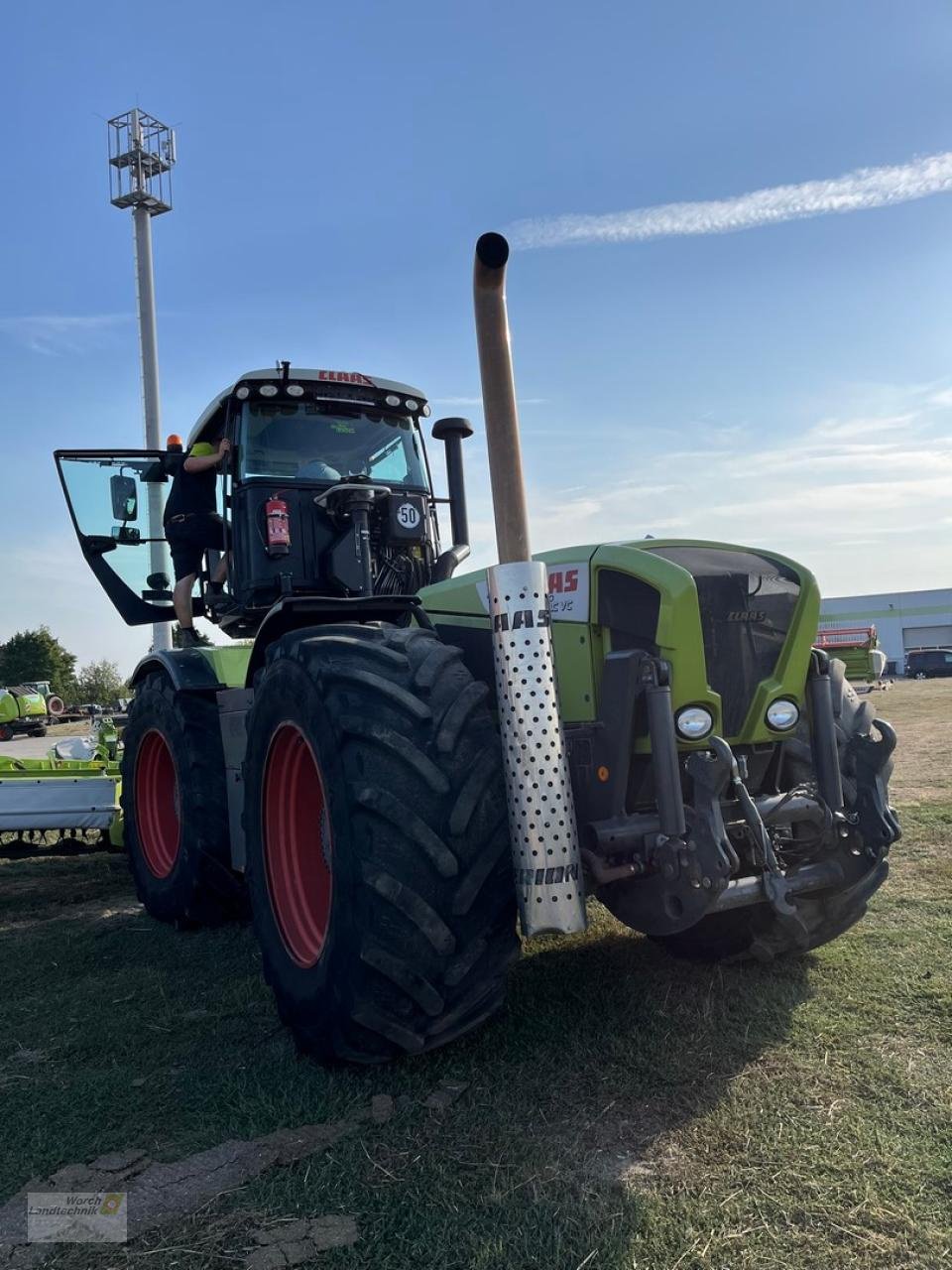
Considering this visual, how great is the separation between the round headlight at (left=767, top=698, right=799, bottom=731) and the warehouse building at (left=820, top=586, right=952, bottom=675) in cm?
6879

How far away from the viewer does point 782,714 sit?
3.55m

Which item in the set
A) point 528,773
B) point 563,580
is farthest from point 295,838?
point 563,580

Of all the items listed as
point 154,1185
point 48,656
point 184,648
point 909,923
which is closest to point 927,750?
point 909,923

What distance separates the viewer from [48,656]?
4850 cm

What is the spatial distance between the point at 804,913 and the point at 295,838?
78.5 inches

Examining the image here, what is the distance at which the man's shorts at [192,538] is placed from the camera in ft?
18.8

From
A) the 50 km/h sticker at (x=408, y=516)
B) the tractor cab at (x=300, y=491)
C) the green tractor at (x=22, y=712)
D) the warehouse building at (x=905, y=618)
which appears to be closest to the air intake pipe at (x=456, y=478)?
the tractor cab at (x=300, y=491)

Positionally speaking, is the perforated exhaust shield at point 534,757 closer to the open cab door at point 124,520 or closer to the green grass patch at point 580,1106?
the green grass patch at point 580,1106

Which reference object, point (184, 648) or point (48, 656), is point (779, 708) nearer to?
point (184, 648)

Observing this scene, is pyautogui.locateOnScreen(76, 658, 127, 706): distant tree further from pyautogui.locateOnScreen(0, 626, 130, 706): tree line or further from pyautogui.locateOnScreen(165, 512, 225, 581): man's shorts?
pyautogui.locateOnScreen(165, 512, 225, 581): man's shorts

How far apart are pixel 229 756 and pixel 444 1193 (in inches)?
124

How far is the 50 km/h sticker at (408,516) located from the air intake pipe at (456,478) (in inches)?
20.3

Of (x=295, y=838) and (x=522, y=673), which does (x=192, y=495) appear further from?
(x=522, y=673)

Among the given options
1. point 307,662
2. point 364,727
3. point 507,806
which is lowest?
point 507,806
